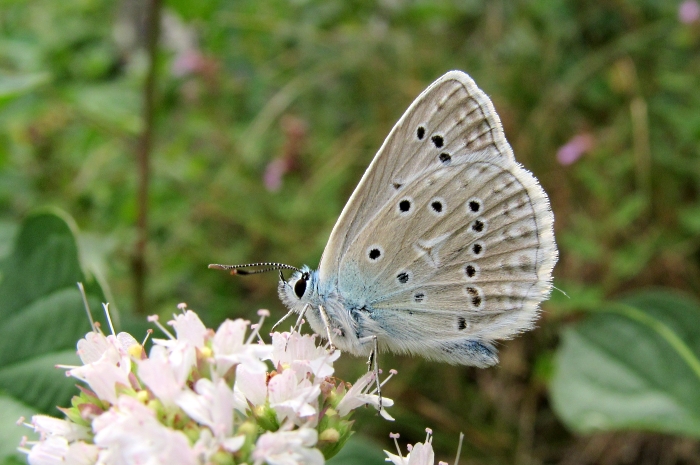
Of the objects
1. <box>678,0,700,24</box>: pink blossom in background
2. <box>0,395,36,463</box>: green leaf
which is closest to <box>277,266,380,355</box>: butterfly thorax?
<box>0,395,36,463</box>: green leaf

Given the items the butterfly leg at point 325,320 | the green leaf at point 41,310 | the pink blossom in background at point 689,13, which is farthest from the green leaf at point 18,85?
the pink blossom in background at point 689,13

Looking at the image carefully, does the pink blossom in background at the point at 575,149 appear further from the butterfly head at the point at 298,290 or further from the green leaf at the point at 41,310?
the green leaf at the point at 41,310

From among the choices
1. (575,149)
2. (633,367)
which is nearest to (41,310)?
(633,367)

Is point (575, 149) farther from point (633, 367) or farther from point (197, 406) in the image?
point (197, 406)

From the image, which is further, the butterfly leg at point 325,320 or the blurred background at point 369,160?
the blurred background at point 369,160

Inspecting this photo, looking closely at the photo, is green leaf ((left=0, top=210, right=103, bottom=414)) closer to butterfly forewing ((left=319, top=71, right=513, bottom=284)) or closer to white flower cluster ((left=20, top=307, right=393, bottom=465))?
white flower cluster ((left=20, top=307, right=393, bottom=465))

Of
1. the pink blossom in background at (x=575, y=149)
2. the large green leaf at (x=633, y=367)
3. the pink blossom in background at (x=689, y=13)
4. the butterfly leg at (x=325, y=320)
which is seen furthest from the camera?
the pink blossom in background at (x=689, y=13)

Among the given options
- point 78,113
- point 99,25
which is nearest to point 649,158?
point 78,113
